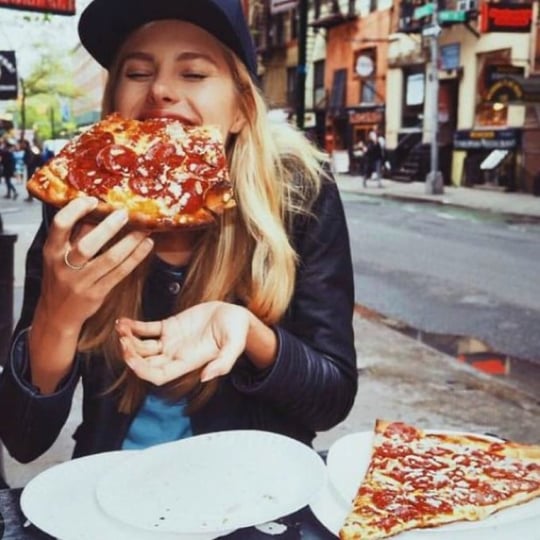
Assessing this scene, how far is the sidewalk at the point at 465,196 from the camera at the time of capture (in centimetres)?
2017

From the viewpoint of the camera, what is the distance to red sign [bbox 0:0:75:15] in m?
9.43

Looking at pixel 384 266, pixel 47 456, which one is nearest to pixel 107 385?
pixel 47 456

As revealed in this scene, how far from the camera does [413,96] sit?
3184cm

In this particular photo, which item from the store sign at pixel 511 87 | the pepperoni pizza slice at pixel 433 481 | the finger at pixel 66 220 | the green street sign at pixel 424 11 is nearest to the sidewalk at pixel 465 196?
the store sign at pixel 511 87

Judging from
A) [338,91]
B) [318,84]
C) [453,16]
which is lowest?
[338,91]

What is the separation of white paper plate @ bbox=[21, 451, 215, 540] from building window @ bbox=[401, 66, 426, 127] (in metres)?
30.9

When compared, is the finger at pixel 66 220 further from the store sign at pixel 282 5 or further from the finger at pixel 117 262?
the store sign at pixel 282 5

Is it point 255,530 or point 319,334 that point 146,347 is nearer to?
point 255,530

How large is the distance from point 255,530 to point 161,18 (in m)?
1.26

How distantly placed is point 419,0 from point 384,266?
73.5ft

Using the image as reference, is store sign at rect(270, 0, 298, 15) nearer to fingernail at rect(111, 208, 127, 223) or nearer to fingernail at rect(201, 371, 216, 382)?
fingernail at rect(111, 208, 127, 223)

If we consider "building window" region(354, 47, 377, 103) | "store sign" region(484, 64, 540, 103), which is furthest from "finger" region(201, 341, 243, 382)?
"building window" region(354, 47, 377, 103)

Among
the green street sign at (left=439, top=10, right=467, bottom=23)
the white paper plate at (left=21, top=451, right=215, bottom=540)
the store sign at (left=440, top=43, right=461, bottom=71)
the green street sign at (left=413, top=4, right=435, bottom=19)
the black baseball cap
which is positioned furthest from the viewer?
the store sign at (left=440, top=43, right=461, bottom=71)

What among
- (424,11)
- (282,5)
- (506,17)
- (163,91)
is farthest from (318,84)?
(163,91)
